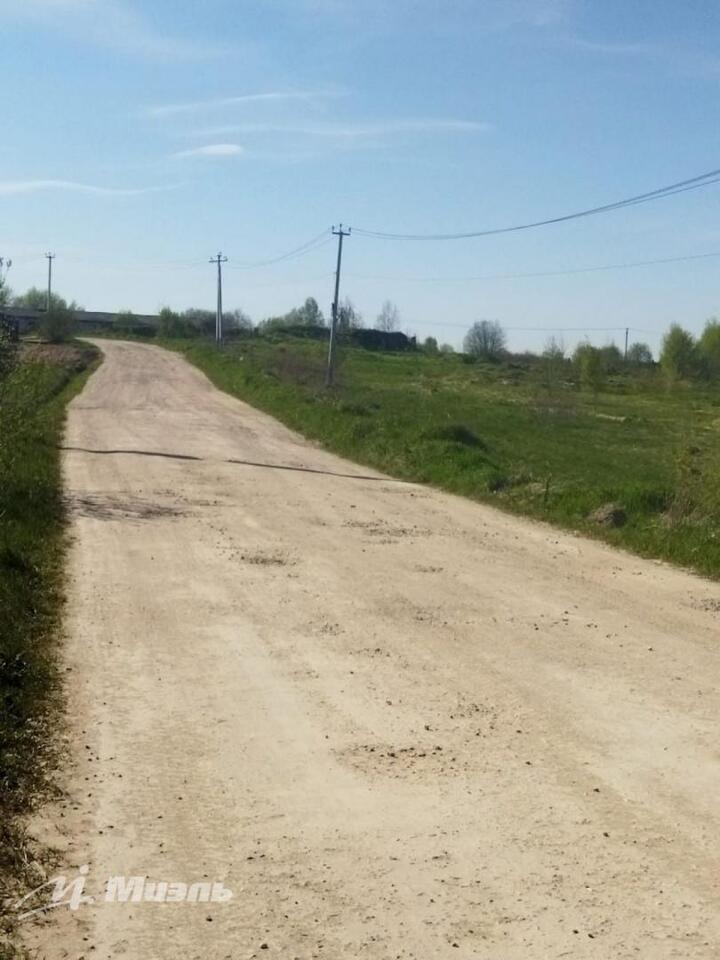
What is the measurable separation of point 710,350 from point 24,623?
9748 centimetres

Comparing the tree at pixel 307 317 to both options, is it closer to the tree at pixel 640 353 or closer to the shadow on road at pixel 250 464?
the tree at pixel 640 353

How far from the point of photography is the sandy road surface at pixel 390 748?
176 inches

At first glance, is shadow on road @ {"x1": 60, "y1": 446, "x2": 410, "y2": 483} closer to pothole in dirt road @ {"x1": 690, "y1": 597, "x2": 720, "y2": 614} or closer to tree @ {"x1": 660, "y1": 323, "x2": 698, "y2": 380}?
pothole in dirt road @ {"x1": 690, "y1": 597, "x2": 720, "y2": 614}

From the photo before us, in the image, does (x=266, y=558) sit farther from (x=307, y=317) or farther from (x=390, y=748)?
(x=307, y=317)

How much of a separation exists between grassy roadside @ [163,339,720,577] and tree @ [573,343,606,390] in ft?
5.16

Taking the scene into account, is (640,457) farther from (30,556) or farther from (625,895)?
(625,895)

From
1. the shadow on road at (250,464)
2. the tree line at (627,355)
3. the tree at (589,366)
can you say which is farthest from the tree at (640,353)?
the shadow on road at (250,464)

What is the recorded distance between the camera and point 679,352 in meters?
92.1

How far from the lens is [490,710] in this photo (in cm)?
708

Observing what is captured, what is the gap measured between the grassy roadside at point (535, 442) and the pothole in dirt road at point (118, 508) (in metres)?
5.12

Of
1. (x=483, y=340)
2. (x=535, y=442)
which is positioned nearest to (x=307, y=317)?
(x=483, y=340)

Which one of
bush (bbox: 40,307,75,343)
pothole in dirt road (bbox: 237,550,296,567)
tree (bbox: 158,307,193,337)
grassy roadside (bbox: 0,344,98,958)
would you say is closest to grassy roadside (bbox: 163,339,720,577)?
pothole in dirt road (bbox: 237,550,296,567)

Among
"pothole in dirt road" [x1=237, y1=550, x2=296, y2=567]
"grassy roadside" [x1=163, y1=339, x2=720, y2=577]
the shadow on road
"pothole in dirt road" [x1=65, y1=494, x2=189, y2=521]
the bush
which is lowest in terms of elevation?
"pothole in dirt road" [x1=237, y1=550, x2=296, y2=567]

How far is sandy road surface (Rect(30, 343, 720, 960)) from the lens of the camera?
4480 mm
